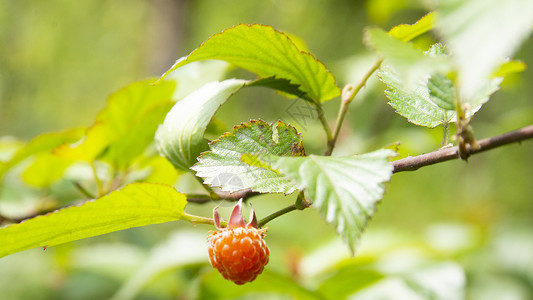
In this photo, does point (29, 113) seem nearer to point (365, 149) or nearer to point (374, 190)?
point (365, 149)

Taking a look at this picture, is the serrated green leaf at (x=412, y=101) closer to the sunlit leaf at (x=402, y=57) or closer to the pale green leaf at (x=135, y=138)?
the sunlit leaf at (x=402, y=57)

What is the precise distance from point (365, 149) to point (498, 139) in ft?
3.40

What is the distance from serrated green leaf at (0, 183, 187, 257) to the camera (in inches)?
15.4

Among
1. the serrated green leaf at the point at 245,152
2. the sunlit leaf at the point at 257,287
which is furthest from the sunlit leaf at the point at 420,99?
the sunlit leaf at the point at 257,287

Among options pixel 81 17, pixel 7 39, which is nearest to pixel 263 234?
pixel 7 39

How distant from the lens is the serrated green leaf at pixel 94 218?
0.39 metres

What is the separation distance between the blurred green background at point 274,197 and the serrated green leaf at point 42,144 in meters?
0.18

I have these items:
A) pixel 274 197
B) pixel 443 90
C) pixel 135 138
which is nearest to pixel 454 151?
pixel 443 90

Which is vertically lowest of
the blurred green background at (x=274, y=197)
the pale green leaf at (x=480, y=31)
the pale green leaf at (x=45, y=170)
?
the blurred green background at (x=274, y=197)

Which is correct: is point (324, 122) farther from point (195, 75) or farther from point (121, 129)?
point (121, 129)

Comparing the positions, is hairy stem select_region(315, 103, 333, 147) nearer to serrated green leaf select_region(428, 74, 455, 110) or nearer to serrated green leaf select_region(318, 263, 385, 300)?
serrated green leaf select_region(428, 74, 455, 110)

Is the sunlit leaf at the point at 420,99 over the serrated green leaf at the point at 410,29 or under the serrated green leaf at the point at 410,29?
under

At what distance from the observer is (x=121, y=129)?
0.69 m

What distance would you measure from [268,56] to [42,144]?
417 mm
